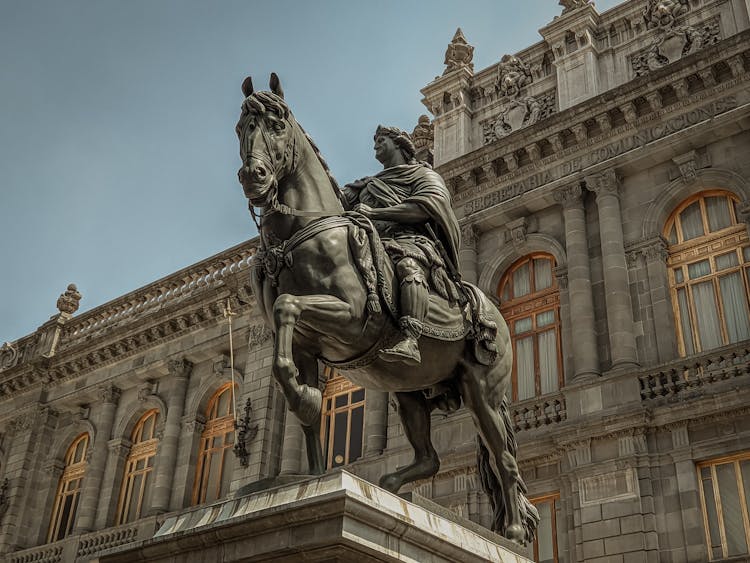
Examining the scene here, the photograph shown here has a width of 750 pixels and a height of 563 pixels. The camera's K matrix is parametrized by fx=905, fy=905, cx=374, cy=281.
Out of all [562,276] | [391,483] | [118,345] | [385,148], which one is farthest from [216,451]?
[391,483]

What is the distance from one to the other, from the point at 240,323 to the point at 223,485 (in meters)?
4.64

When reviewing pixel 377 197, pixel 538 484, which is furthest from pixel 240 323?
pixel 377 197

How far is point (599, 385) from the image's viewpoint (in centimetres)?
1756

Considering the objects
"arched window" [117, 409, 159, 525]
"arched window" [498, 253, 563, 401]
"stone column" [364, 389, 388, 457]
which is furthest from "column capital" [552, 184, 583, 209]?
"arched window" [117, 409, 159, 525]

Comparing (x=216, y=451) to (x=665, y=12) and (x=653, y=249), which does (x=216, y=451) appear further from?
(x=665, y=12)

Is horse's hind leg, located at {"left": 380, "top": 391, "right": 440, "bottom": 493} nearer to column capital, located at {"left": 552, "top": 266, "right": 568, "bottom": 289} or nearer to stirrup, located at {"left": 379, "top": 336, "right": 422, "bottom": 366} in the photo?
stirrup, located at {"left": 379, "top": 336, "right": 422, "bottom": 366}

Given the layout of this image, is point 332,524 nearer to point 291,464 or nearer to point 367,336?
point 367,336

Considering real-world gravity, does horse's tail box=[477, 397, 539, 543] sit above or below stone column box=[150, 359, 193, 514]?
below

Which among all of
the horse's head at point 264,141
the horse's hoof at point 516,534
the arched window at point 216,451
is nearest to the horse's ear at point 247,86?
the horse's head at point 264,141

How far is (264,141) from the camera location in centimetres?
647

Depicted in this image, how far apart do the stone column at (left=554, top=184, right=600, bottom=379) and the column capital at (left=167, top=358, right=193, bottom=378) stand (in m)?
12.5

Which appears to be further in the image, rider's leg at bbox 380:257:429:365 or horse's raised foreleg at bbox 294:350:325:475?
rider's leg at bbox 380:257:429:365

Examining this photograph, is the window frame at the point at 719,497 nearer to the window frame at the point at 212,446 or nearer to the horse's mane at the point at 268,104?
the horse's mane at the point at 268,104

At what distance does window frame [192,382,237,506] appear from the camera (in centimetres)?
2492
